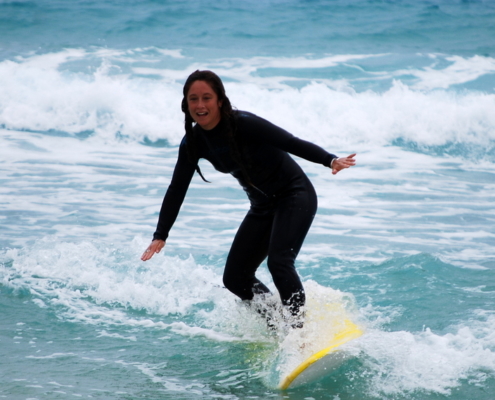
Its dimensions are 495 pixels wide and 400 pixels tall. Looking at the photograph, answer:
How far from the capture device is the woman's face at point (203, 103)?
12.2 ft

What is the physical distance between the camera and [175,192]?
161 inches

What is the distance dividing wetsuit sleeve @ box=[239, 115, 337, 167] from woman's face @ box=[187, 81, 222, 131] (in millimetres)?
178

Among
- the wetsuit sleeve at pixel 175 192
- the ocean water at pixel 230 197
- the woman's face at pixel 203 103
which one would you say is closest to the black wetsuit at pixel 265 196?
the wetsuit sleeve at pixel 175 192

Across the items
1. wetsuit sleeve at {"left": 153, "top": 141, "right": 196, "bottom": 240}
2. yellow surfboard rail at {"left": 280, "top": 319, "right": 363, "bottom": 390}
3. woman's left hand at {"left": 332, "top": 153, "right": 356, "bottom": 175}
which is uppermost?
woman's left hand at {"left": 332, "top": 153, "right": 356, "bottom": 175}

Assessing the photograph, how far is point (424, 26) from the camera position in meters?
21.8

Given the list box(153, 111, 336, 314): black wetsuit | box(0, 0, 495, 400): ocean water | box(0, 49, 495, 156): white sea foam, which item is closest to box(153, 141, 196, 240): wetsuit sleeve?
box(153, 111, 336, 314): black wetsuit

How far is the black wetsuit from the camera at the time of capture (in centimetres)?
381

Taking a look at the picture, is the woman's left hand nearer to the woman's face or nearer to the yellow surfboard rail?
the woman's face

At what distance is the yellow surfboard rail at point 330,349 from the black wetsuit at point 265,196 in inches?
11.9

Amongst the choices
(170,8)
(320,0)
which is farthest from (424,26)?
(170,8)

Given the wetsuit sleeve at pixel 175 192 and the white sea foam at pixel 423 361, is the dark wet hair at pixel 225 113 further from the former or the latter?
the white sea foam at pixel 423 361

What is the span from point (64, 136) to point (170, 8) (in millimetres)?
10260

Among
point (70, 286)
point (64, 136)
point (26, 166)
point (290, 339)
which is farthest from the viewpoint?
point (64, 136)

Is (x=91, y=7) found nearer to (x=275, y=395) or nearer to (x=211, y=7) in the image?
(x=211, y=7)
